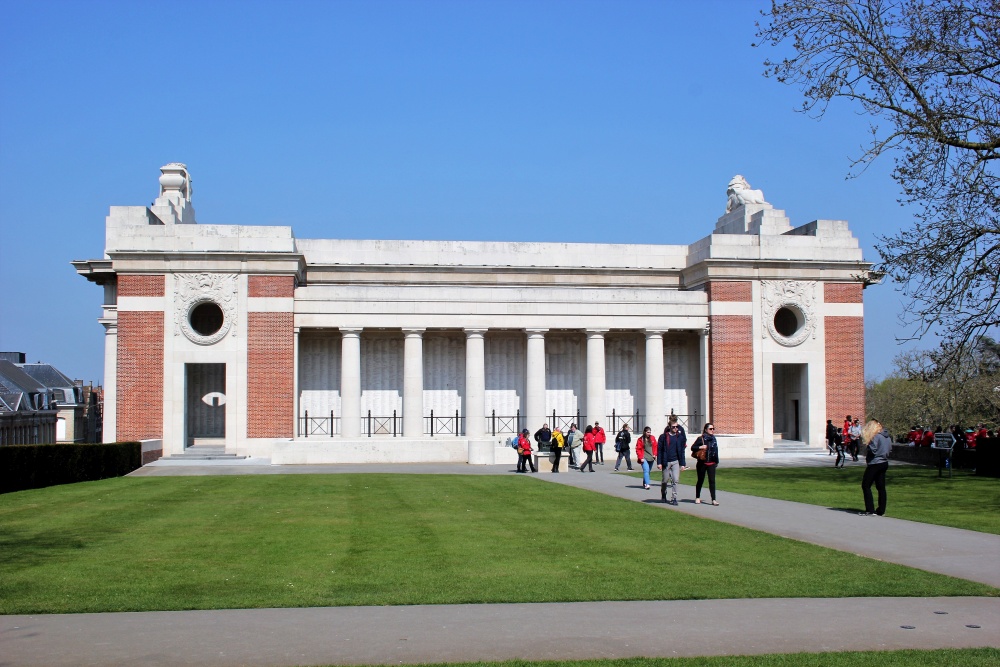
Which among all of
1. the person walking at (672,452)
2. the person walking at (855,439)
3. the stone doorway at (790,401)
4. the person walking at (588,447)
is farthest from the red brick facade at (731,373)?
the person walking at (672,452)

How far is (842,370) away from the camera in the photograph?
149ft

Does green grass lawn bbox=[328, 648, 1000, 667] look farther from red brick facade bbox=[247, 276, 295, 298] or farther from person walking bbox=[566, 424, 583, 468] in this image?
red brick facade bbox=[247, 276, 295, 298]

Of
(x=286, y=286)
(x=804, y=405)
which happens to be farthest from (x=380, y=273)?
(x=804, y=405)

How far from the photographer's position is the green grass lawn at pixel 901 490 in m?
19.7

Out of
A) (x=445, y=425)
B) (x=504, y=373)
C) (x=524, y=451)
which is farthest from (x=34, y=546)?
(x=504, y=373)

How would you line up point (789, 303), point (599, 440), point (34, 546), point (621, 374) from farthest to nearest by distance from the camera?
point (621, 374) < point (789, 303) < point (599, 440) < point (34, 546)

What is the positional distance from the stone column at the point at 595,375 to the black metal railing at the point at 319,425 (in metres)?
11.5

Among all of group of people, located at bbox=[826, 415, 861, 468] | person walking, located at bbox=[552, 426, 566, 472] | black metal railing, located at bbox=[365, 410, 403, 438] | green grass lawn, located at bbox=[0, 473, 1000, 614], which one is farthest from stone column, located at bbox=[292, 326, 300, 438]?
group of people, located at bbox=[826, 415, 861, 468]

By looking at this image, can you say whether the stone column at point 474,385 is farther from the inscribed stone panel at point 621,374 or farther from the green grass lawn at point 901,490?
the green grass lawn at point 901,490

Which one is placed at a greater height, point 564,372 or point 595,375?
point 564,372

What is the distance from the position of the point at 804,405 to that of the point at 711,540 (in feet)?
104

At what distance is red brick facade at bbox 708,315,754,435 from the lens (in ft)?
146

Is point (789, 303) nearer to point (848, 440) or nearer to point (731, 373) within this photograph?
point (731, 373)

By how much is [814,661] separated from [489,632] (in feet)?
10.0
